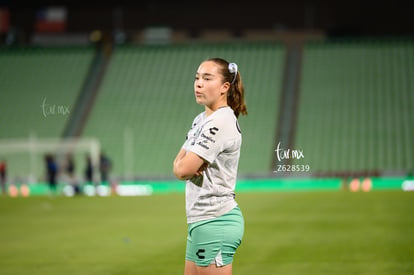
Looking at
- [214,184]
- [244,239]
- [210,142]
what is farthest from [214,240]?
[244,239]

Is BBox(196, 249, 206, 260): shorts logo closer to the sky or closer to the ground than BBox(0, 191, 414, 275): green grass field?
closer to the sky

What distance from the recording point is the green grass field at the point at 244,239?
11.5 meters

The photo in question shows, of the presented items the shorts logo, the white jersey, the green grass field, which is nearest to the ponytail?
the white jersey

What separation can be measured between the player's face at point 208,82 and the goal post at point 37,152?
28.7m

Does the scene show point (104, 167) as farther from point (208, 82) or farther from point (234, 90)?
point (208, 82)

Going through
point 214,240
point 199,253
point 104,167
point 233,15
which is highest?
point 233,15

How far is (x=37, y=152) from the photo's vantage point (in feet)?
117

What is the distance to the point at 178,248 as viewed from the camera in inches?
539

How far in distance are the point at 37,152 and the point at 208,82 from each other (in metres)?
31.8

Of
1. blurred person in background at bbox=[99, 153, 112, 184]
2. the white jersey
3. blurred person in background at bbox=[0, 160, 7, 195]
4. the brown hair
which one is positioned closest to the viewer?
the white jersey

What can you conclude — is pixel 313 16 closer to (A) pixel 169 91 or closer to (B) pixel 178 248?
(A) pixel 169 91

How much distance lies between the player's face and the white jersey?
0.40ft

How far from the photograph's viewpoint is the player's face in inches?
199

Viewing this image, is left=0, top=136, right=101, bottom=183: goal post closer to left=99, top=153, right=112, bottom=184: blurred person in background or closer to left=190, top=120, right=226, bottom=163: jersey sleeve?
left=99, top=153, right=112, bottom=184: blurred person in background
